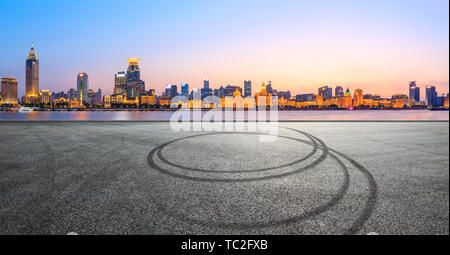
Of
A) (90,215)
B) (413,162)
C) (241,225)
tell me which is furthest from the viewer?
(413,162)

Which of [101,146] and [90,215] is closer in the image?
[90,215]

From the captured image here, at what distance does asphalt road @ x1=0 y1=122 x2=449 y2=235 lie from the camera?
3510 millimetres

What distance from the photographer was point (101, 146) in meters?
10.1

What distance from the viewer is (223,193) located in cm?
473

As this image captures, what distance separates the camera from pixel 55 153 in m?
8.57

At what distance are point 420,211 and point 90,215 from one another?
595cm

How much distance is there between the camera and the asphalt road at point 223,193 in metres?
3.51
